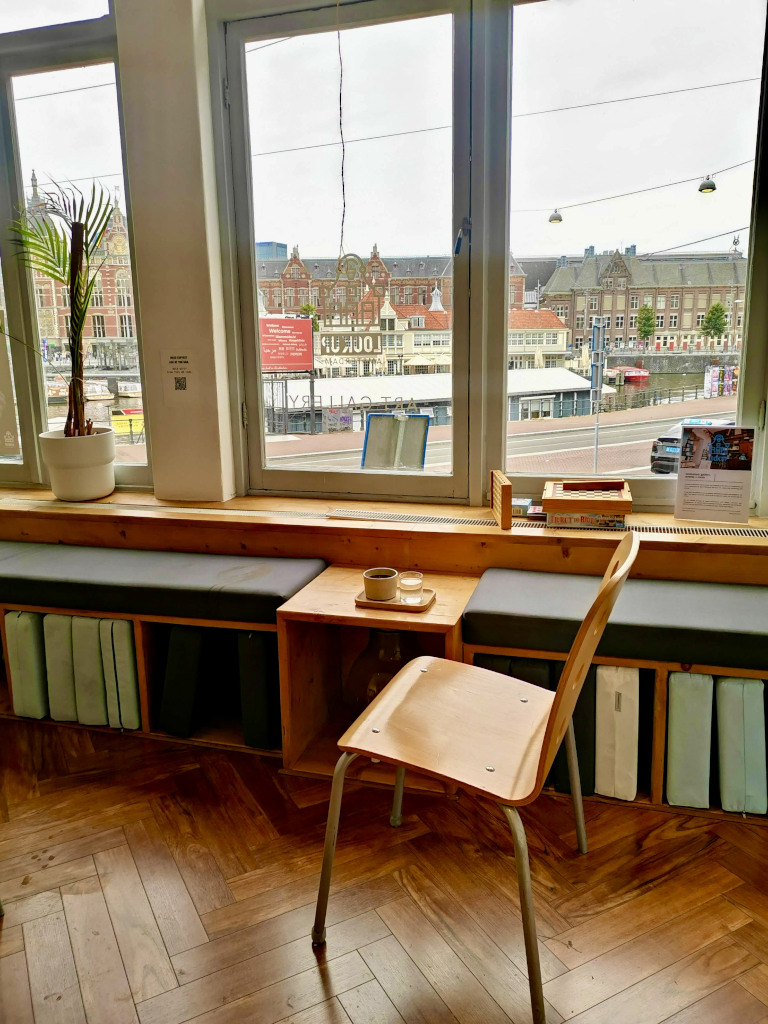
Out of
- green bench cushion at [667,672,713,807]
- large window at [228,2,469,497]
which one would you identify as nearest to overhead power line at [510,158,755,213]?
large window at [228,2,469,497]

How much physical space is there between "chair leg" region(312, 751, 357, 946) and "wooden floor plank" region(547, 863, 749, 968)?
18.7 inches

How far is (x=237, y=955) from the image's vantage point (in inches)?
64.4

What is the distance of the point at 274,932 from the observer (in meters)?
1.70

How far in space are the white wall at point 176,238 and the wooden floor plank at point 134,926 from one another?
4.47ft

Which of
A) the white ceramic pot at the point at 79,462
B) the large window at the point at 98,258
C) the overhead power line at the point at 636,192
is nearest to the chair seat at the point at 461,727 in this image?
the overhead power line at the point at 636,192

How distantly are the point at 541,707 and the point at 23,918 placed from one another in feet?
4.05

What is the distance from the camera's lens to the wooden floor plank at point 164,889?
1688 mm

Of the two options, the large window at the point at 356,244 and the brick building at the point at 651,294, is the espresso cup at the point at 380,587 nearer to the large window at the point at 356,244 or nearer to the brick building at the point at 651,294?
the large window at the point at 356,244

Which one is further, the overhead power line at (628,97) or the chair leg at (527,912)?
the overhead power line at (628,97)

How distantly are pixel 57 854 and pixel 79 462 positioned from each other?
4.78ft

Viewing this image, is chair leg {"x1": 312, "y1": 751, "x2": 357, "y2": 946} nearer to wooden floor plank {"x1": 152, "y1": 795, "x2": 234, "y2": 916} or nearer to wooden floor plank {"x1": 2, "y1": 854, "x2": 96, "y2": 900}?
wooden floor plank {"x1": 152, "y1": 795, "x2": 234, "y2": 916}

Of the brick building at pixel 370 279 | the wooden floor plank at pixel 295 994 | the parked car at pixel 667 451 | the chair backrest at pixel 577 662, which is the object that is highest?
the brick building at pixel 370 279

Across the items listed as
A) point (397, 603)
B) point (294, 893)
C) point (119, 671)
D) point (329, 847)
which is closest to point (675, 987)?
point (329, 847)

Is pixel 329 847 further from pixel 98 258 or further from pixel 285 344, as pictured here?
pixel 98 258
